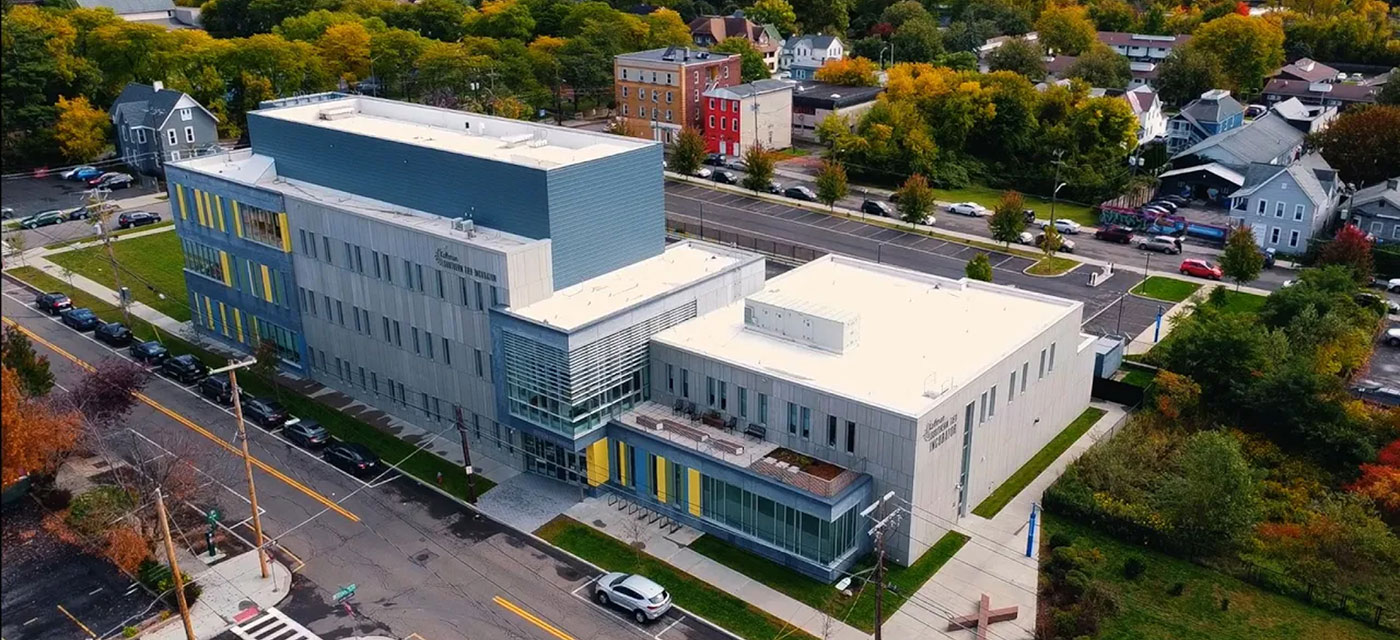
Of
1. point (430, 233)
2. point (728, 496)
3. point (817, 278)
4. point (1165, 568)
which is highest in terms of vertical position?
point (430, 233)

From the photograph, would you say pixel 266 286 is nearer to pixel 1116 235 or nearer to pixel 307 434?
pixel 307 434

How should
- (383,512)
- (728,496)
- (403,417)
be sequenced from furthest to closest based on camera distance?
(403,417) < (383,512) < (728,496)

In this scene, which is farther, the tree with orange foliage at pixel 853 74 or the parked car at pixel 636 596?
the tree with orange foliage at pixel 853 74

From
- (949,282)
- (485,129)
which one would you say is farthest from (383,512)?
(949,282)

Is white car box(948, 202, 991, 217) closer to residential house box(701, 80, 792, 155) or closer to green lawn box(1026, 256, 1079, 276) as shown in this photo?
green lawn box(1026, 256, 1079, 276)

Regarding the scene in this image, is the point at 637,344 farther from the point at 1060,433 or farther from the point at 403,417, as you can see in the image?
the point at 1060,433

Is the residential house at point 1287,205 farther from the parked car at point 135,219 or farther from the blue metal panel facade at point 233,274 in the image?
the parked car at point 135,219

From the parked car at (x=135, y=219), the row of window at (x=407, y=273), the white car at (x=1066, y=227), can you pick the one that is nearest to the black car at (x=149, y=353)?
the row of window at (x=407, y=273)
